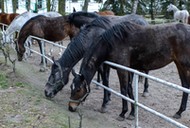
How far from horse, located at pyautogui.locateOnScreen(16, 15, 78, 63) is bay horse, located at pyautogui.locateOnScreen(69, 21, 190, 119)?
429cm

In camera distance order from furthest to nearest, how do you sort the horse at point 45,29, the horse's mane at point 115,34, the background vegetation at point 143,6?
1. the background vegetation at point 143,6
2. the horse at point 45,29
3. the horse's mane at point 115,34

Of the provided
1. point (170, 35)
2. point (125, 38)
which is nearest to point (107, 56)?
point (125, 38)

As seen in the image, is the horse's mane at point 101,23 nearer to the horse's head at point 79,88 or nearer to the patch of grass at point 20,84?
the horse's head at point 79,88

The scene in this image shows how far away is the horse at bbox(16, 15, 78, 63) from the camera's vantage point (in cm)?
848

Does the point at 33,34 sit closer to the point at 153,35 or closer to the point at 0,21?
the point at 153,35

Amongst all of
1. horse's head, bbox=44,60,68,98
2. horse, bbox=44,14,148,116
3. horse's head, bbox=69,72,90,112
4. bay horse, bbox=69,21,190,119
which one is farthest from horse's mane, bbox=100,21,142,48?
horse's head, bbox=44,60,68,98

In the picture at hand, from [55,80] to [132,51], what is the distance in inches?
53.9

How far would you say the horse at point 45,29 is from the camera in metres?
8.48

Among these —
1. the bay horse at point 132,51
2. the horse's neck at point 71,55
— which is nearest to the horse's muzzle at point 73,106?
the bay horse at point 132,51

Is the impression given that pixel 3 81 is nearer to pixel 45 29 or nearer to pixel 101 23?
pixel 101 23

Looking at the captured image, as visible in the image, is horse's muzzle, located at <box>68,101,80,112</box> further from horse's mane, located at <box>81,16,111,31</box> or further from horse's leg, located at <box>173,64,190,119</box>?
horse's leg, located at <box>173,64,190,119</box>

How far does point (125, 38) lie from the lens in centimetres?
450

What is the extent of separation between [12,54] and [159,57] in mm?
7486

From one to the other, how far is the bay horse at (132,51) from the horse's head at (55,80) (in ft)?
1.60
